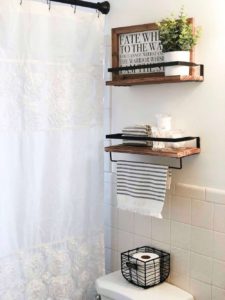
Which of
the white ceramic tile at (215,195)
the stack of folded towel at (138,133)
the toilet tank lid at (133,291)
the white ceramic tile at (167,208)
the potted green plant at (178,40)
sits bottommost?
the toilet tank lid at (133,291)

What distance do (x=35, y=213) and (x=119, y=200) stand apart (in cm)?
42

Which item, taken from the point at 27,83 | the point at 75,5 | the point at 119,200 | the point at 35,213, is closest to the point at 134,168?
the point at 119,200

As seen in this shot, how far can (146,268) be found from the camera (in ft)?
6.09

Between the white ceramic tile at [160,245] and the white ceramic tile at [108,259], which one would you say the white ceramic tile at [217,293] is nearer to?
the white ceramic tile at [160,245]

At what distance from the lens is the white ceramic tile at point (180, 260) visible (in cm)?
188

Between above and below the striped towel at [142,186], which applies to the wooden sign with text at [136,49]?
above

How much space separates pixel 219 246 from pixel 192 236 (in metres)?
0.14

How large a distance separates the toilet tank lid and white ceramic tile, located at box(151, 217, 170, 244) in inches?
8.7

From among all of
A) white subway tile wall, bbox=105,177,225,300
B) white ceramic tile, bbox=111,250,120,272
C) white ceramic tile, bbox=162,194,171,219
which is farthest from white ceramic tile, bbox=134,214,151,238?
white ceramic tile, bbox=111,250,120,272

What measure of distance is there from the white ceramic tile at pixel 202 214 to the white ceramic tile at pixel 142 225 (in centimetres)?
28

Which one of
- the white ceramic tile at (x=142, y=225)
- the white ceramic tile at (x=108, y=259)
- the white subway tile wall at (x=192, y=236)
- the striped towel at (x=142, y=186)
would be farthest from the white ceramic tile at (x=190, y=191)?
the white ceramic tile at (x=108, y=259)

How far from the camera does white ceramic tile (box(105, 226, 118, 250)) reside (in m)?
2.21

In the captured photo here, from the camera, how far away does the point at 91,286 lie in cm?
209

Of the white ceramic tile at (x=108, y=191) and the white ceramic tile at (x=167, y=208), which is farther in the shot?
the white ceramic tile at (x=108, y=191)
